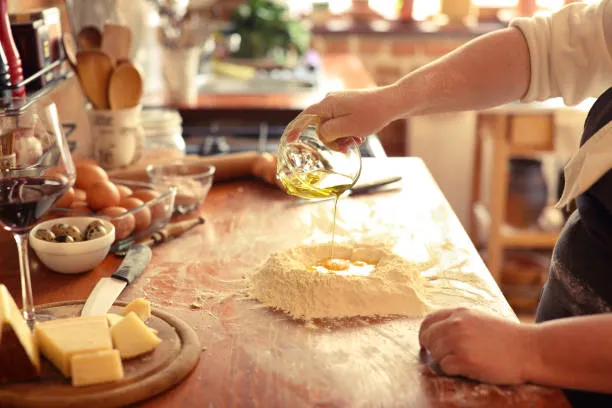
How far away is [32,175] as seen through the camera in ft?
3.09

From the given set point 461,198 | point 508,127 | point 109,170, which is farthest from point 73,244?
point 461,198

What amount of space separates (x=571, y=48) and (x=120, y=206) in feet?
2.65

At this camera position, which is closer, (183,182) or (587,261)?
(587,261)

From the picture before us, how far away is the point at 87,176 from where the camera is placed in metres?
1.41

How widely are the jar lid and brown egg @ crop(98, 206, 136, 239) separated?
69 centimetres

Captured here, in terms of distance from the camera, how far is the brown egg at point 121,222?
123 cm

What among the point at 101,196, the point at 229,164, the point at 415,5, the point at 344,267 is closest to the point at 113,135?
the point at 229,164

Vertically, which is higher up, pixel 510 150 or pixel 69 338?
pixel 69 338

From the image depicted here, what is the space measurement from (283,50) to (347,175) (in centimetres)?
230

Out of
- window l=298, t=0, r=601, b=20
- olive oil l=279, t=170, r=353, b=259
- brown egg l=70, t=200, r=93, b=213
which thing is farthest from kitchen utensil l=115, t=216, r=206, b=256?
window l=298, t=0, r=601, b=20

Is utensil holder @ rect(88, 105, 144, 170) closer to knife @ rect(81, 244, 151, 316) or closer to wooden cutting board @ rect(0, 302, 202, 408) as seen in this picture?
knife @ rect(81, 244, 151, 316)

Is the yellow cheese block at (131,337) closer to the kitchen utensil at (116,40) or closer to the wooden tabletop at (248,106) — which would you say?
the kitchen utensil at (116,40)

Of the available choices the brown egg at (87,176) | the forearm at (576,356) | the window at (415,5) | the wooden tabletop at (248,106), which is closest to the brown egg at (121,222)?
the brown egg at (87,176)

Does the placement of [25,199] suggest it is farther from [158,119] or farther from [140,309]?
[158,119]
